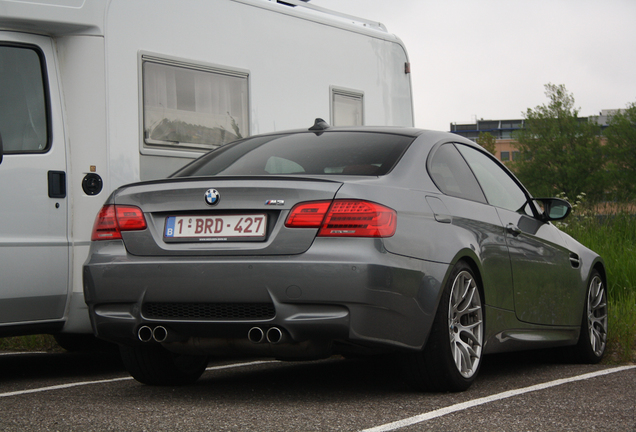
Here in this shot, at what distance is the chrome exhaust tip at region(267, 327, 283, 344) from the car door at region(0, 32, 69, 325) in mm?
2128

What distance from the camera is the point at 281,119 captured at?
781 centimetres

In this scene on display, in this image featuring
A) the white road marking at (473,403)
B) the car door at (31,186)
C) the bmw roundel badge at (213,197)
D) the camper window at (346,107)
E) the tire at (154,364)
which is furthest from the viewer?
the camper window at (346,107)

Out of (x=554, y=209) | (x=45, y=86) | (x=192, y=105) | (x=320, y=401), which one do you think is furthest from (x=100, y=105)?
(x=554, y=209)

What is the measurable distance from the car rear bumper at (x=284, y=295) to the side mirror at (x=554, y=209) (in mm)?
1949

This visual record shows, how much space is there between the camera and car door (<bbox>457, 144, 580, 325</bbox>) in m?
5.88

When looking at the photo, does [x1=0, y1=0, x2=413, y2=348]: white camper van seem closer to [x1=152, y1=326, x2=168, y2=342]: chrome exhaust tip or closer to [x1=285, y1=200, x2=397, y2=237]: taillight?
[x1=152, y1=326, x2=168, y2=342]: chrome exhaust tip

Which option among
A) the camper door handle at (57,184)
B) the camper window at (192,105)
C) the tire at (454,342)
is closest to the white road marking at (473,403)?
the tire at (454,342)

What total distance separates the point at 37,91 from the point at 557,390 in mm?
3888

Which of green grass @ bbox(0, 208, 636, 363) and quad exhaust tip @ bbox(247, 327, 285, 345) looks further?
green grass @ bbox(0, 208, 636, 363)

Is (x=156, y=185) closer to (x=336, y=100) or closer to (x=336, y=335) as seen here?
(x=336, y=335)

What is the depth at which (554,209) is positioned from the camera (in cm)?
655

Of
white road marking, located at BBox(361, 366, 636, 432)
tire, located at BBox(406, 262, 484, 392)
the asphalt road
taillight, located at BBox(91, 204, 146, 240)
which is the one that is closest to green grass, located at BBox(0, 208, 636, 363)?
the asphalt road

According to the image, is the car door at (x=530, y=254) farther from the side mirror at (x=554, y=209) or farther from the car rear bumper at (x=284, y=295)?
the car rear bumper at (x=284, y=295)

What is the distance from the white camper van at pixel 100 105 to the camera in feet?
19.6
